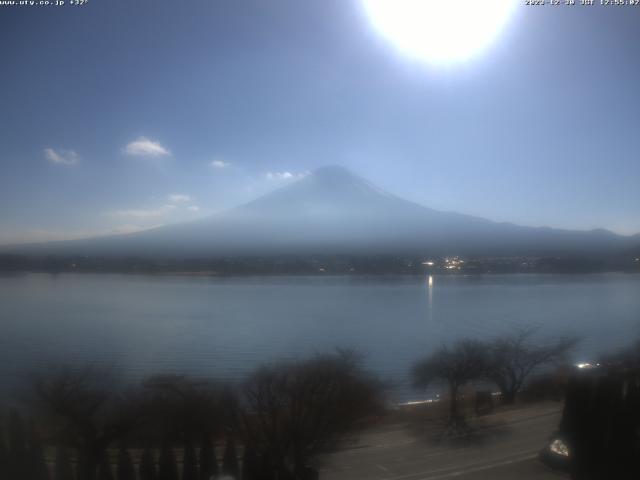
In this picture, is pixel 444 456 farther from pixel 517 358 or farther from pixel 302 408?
pixel 517 358

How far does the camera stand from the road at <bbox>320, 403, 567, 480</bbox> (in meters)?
2.91

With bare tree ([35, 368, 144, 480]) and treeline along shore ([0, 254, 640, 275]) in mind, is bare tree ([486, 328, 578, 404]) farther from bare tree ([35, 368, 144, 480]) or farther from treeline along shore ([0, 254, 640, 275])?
bare tree ([35, 368, 144, 480])

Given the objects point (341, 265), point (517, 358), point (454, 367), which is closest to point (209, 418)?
point (454, 367)

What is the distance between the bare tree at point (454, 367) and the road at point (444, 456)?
0.37 m

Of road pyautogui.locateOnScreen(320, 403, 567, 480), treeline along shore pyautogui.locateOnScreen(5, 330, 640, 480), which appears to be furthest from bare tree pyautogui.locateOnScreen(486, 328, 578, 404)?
road pyautogui.locateOnScreen(320, 403, 567, 480)

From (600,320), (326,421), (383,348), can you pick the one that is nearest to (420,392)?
(383,348)

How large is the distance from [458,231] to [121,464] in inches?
205

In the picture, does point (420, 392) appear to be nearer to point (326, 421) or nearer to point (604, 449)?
point (326, 421)

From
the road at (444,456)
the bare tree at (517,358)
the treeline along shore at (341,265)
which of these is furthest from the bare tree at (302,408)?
the treeline along shore at (341,265)

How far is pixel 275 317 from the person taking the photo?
4.93m

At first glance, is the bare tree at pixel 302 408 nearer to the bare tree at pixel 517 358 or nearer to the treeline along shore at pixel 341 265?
the bare tree at pixel 517 358

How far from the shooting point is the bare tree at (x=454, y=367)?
364 centimetres

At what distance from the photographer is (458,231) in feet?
22.3

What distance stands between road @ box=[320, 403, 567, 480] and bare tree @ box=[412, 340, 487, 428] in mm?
366
